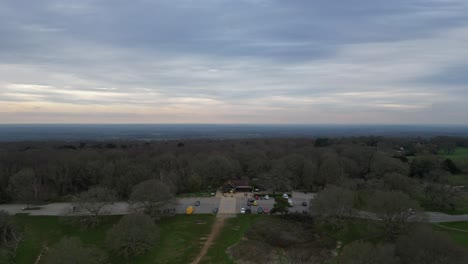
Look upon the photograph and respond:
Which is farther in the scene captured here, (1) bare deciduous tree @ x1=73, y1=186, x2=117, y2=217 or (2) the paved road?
(2) the paved road

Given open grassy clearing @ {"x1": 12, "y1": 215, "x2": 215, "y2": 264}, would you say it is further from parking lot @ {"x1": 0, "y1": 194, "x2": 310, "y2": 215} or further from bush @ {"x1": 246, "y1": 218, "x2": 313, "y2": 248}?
bush @ {"x1": 246, "y1": 218, "x2": 313, "y2": 248}

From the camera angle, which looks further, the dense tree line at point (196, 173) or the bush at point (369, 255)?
the dense tree line at point (196, 173)

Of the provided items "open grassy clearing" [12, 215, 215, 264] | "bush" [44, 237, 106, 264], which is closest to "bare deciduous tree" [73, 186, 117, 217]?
"open grassy clearing" [12, 215, 215, 264]

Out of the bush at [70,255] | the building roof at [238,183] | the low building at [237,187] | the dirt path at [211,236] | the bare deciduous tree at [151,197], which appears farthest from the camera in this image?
the building roof at [238,183]

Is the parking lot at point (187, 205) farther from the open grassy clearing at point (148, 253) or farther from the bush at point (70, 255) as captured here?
the bush at point (70, 255)

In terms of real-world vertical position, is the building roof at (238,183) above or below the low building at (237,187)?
above

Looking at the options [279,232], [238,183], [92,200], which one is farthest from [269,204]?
[92,200]

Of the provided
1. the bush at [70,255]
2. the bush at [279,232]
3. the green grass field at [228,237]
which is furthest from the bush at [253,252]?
the bush at [70,255]
